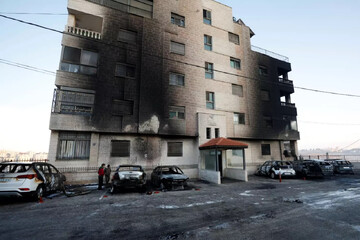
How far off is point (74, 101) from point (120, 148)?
5.14 m

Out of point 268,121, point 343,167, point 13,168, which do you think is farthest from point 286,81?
point 13,168

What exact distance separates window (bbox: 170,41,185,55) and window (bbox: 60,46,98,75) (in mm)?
7451

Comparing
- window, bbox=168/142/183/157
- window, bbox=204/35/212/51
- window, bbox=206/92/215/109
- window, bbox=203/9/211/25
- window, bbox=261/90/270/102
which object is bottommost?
window, bbox=168/142/183/157

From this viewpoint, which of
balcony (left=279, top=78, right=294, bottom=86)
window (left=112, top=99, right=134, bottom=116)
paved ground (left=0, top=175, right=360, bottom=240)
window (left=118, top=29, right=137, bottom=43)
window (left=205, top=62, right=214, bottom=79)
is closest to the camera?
paved ground (left=0, top=175, right=360, bottom=240)

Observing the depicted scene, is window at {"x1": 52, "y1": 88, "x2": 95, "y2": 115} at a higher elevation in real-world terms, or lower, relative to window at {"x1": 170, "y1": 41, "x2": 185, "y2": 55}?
lower

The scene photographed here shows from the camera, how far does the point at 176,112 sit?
663 inches

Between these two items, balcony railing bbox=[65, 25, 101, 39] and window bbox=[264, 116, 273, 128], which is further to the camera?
window bbox=[264, 116, 273, 128]

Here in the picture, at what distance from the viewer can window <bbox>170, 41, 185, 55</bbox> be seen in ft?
58.9

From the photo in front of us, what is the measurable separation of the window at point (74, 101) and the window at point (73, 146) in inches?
70.4

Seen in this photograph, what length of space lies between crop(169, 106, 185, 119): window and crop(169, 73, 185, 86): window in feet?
8.37

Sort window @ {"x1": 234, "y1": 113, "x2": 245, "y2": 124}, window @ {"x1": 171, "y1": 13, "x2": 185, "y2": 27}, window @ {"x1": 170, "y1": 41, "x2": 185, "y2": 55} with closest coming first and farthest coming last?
window @ {"x1": 170, "y1": 41, "x2": 185, "y2": 55}, window @ {"x1": 171, "y1": 13, "x2": 185, "y2": 27}, window @ {"x1": 234, "y1": 113, "x2": 245, "y2": 124}

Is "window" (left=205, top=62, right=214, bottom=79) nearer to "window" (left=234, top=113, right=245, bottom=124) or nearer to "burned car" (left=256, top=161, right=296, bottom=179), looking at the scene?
"window" (left=234, top=113, right=245, bottom=124)

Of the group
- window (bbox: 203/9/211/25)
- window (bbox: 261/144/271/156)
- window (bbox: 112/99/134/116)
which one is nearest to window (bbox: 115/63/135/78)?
window (bbox: 112/99/134/116)

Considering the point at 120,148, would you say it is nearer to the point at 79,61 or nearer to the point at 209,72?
the point at 79,61
